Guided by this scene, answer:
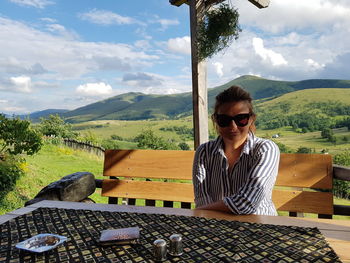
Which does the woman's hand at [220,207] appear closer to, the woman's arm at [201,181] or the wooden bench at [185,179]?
the woman's arm at [201,181]

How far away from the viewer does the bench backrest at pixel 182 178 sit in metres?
2.14

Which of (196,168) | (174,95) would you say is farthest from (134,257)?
(174,95)

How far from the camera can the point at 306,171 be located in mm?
2172

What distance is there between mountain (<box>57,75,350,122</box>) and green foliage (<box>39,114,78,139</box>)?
2.15ft

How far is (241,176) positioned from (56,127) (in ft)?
33.0

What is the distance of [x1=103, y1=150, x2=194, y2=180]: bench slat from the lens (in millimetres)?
2410

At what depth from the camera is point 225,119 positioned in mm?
1852

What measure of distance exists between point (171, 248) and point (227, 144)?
3.40ft

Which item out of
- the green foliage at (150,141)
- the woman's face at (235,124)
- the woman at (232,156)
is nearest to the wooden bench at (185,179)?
the woman at (232,156)

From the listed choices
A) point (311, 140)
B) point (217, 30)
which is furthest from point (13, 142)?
point (311, 140)

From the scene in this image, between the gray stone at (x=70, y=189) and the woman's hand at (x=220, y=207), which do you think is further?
the gray stone at (x=70, y=189)

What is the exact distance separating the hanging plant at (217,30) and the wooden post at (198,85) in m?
0.06

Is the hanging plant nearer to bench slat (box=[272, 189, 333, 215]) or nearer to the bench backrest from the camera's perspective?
the bench backrest

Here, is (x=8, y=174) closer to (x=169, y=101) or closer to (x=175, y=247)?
(x=175, y=247)
